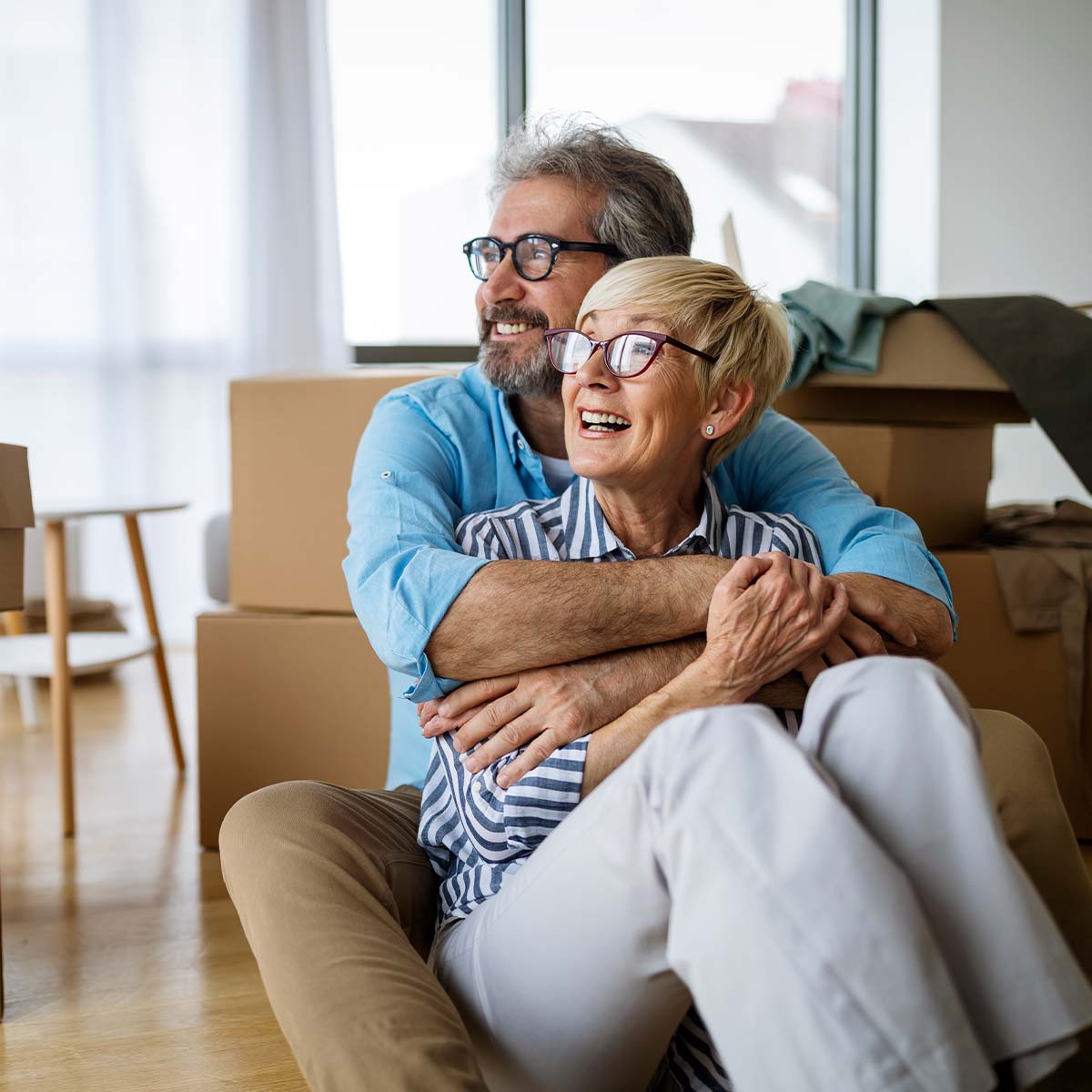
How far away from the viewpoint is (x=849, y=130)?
173 inches

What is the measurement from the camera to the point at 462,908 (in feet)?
3.65

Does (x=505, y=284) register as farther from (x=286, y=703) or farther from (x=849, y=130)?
(x=849, y=130)

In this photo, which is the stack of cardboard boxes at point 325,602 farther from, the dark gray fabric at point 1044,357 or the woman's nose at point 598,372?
the woman's nose at point 598,372

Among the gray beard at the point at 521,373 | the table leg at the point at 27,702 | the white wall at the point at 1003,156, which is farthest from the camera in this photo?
the white wall at the point at 1003,156

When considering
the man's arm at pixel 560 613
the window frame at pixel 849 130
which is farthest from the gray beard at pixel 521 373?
the window frame at pixel 849 130

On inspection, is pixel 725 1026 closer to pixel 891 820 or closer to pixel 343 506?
pixel 891 820

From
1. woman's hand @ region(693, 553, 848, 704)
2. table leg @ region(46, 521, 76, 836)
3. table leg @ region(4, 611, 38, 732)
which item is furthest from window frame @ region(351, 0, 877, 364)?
woman's hand @ region(693, 553, 848, 704)

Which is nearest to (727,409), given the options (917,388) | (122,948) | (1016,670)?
(917,388)

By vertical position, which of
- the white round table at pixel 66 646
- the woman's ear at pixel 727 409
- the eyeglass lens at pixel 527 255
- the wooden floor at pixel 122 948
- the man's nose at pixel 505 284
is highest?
the eyeglass lens at pixel 527 255

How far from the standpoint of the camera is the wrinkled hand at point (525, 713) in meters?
1.07

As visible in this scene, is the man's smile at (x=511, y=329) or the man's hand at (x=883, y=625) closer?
the man's hand at (x=883, y=625)

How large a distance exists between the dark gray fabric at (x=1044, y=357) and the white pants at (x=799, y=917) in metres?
1.18

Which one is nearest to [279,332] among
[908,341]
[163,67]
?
[163,67]

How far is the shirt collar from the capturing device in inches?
48.1
